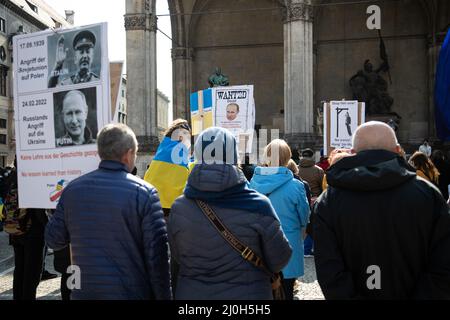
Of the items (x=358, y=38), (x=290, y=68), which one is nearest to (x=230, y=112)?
(x=290, y=68)

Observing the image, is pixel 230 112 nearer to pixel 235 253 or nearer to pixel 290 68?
pixel 235 253

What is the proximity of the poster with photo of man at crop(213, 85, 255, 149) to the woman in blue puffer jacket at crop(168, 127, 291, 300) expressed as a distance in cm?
650

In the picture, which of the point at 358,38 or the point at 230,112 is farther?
the point at 358,38

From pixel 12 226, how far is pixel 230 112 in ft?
16.0

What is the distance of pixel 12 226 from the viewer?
5.85 meters

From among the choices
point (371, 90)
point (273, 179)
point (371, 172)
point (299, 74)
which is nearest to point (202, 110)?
point (273, 179)

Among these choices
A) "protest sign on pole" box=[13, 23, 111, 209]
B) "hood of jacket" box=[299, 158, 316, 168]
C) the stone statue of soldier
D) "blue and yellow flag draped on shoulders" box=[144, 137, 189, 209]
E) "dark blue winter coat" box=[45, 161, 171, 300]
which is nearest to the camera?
"dark blue winter coat" box=[45, 161, 171, 300]

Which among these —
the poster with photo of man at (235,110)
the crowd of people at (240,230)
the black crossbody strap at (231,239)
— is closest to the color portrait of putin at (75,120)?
the crowd of people at (240,230)

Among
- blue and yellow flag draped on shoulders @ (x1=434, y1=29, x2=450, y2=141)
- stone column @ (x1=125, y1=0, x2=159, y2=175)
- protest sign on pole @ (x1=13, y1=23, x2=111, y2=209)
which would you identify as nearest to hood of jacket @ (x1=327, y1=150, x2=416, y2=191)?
blue and yellow flag draped on shoulders @ (x1=434, y1=29, x2=450, y2=141)

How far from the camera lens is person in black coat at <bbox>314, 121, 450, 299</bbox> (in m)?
2.90

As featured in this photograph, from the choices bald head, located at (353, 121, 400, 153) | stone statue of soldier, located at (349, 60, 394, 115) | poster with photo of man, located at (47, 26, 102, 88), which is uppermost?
stone statue of soldier, located at (349, 60, 394, 115)

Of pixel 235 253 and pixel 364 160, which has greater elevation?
pixel 364 160

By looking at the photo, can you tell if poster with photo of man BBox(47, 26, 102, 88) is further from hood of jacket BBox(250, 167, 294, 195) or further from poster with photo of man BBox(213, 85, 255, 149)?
poster with photo of man BBox(213, 85, 255, 149)

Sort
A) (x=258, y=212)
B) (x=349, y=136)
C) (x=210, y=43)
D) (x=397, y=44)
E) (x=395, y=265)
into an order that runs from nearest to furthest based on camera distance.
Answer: (x=395, y=265)
(x=258, y=212)
(x=349, y=136)
(x=397, y=44)
(x=210, y=43)
